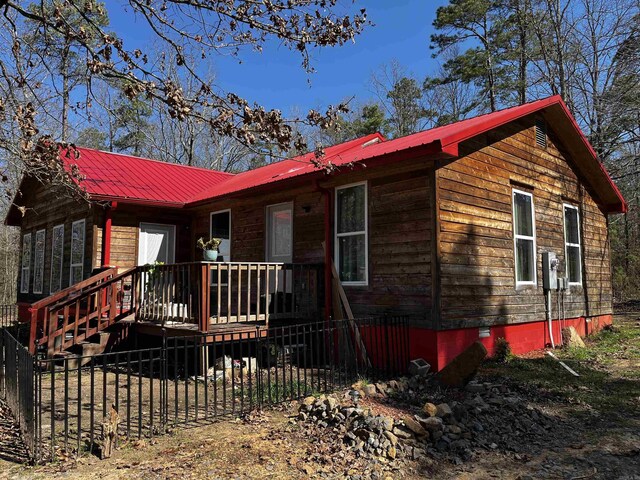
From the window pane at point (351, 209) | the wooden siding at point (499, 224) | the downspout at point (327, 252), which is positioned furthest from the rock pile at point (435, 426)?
the window pane at point (351, 209)

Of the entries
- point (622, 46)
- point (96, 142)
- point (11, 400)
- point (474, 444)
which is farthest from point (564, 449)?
point (96, 142)

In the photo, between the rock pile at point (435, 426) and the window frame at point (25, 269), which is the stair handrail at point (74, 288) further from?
the window frame at point (25, 269)

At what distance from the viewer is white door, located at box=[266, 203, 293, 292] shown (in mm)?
10494

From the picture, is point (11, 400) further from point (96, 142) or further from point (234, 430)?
point (96, 142)

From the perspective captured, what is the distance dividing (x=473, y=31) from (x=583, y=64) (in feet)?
23.5

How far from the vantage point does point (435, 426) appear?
16.1 feet

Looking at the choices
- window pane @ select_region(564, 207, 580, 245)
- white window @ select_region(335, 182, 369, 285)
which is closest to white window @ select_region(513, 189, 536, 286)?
window pane @ select_region(564, 207, 580, 245)

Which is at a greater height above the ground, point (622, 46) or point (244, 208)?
point (622, 46)

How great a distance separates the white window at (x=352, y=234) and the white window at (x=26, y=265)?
13405mm

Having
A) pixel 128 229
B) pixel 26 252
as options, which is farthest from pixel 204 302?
pixel 26 252

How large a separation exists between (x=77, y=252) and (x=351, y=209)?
857 cm

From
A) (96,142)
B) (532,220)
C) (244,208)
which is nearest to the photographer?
(532,220)

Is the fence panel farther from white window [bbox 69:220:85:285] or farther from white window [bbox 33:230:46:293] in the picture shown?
white window [bbox 33:230:46:293]

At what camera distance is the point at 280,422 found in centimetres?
540
